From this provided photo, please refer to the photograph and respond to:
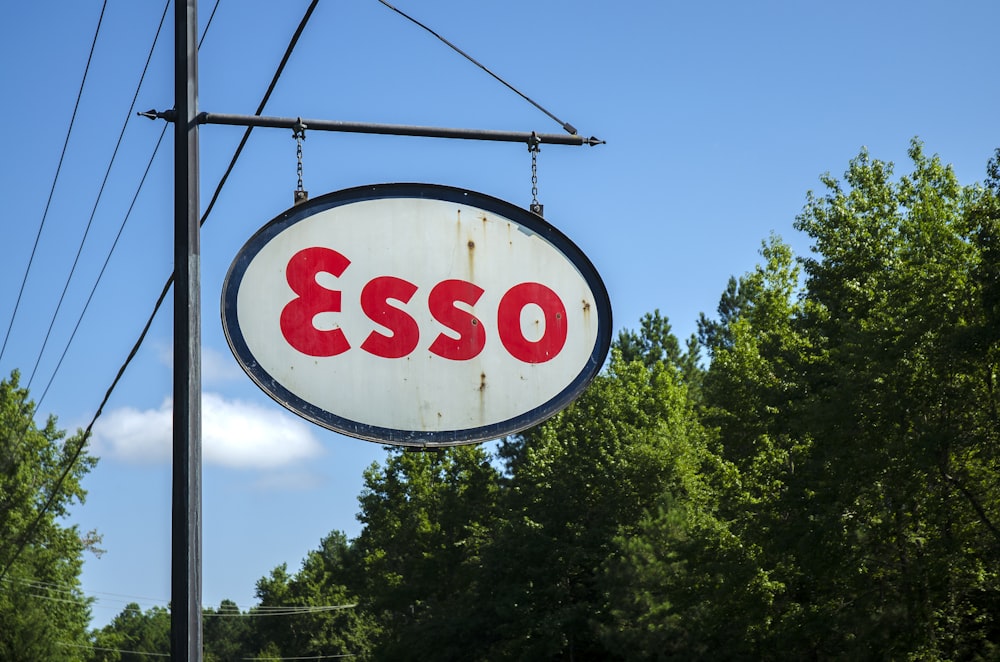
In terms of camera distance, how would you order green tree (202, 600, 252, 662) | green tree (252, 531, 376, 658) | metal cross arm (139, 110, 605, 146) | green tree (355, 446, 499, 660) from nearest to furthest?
1. metal cross arm (139, 110, 605, 146)
2. green tree (355, 446, 499, 660)
3. green tree (252, 531, 376, 658)
4. green tree (202, 600, 252, 662)

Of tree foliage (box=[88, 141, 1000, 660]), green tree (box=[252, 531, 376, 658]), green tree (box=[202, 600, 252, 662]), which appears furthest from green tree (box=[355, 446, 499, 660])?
green tree (box=[202, 600, 252, 662])

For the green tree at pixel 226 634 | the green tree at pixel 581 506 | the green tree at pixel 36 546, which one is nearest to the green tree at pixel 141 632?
the green tree at pixel 226 634

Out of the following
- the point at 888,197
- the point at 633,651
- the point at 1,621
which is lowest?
the point at 633,651

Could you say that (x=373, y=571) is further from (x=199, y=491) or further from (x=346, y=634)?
(x=199, y=491)

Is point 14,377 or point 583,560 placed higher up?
point 14,377

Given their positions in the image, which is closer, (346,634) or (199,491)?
(199,491)

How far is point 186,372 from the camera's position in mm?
5996

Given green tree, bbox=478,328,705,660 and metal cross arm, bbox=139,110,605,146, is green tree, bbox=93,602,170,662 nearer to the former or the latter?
green tree, bbox=478,328,705,660

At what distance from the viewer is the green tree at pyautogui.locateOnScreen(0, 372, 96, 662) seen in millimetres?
57438

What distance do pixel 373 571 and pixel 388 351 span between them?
6336cm

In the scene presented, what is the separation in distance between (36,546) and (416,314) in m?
61.6

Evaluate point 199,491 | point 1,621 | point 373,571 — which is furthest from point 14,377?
point 199,491

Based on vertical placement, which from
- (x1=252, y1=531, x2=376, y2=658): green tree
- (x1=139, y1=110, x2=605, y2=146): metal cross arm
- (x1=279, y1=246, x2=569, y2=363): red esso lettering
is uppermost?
(x1=252, y1=531, x2=376, y2=658): green tree

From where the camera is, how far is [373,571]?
66.2 meters
